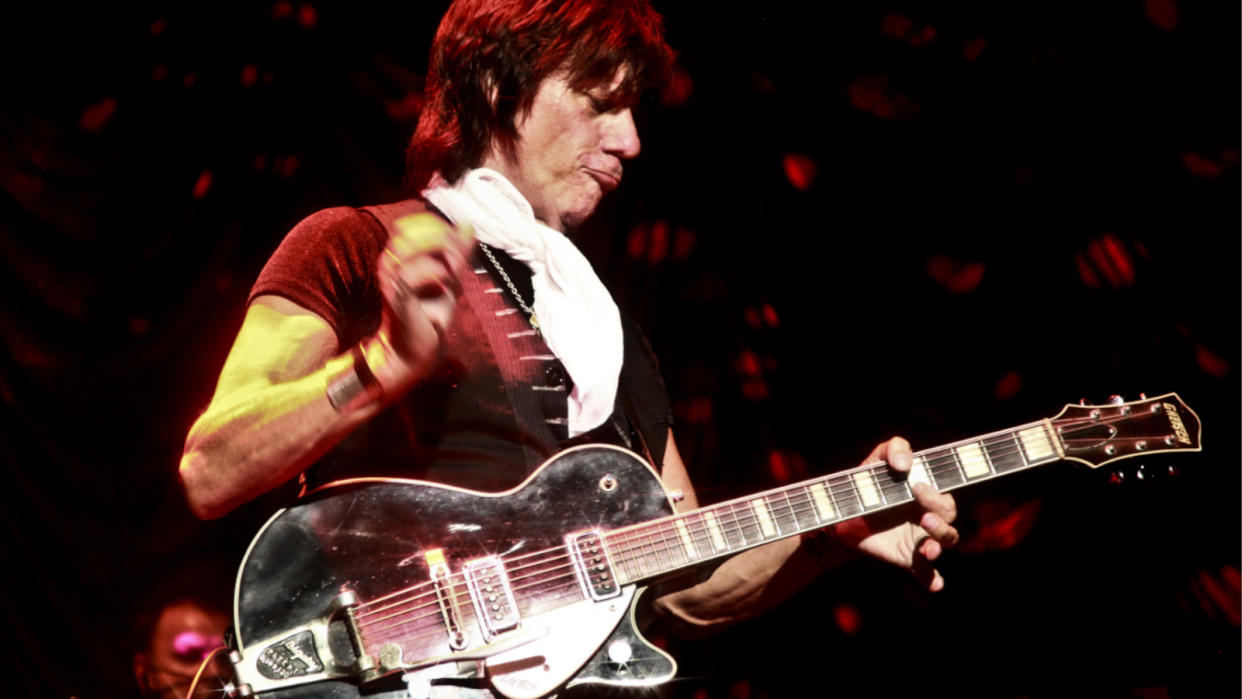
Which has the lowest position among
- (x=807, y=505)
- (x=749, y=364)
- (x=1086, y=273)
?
(x=807, y=505)

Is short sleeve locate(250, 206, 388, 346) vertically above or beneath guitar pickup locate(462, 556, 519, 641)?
above

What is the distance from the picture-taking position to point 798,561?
1784mm

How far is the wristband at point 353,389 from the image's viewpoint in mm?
1176

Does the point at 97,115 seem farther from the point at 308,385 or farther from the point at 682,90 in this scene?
the point at 682,90

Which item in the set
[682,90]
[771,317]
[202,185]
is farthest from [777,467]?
[202,185]

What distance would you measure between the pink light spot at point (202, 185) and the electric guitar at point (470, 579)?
138 cm

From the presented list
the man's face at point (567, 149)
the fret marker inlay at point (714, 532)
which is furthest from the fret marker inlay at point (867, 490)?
the man's face at point (567, 149)

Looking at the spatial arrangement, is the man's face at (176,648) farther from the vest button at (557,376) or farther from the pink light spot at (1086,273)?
the pink light spot at (1086,273)

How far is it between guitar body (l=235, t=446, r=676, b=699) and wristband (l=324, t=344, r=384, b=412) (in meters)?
0.16

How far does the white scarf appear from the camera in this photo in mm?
1646

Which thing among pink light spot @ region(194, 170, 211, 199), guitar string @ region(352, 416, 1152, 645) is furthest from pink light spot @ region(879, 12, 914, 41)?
pink light spot @ region(194, 170, 211, 199)

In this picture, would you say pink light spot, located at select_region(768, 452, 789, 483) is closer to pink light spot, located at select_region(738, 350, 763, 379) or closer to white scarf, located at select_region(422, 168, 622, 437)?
pink light spot, located at select_region(738, 350, 763, 379)

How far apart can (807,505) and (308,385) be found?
987 millimetres

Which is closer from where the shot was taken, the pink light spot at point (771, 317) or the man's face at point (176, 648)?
the man's face at point (176, 648)
